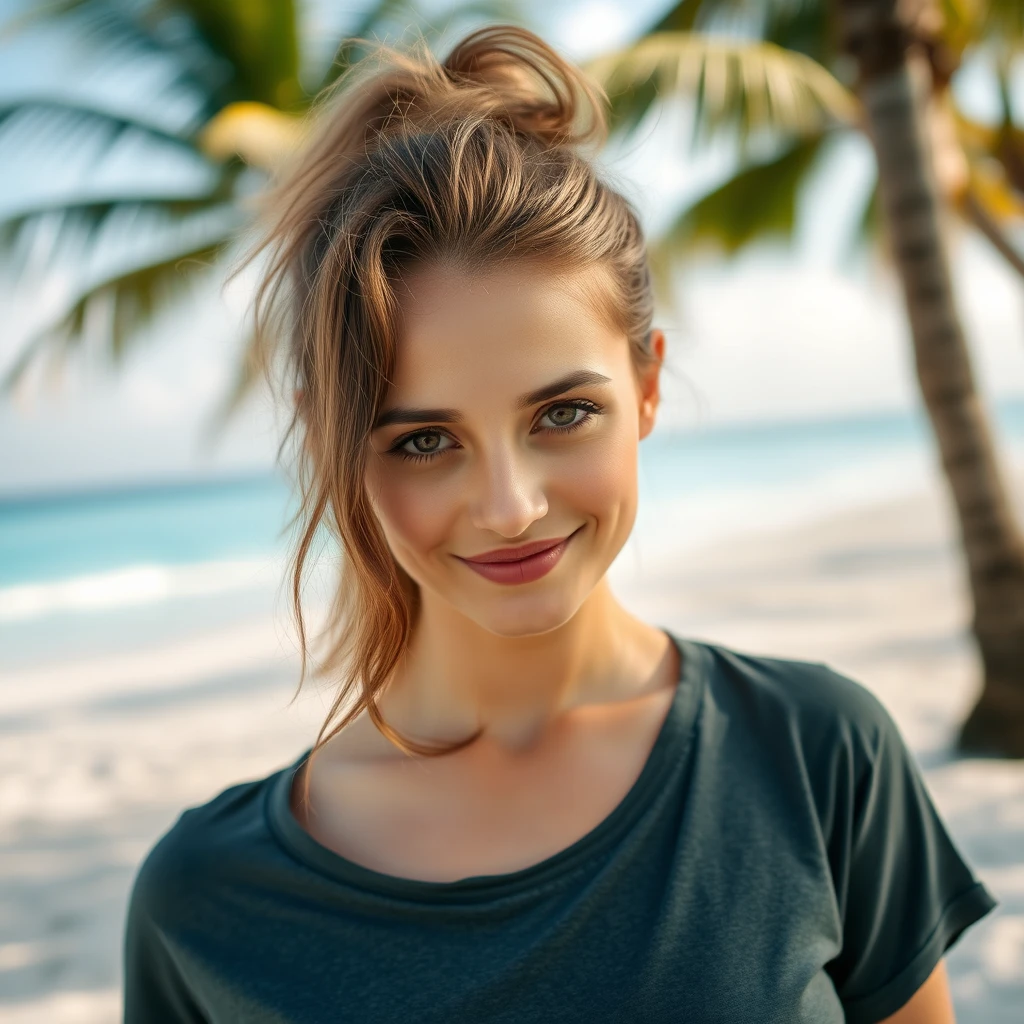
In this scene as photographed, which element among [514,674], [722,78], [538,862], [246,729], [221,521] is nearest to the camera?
[538,862]

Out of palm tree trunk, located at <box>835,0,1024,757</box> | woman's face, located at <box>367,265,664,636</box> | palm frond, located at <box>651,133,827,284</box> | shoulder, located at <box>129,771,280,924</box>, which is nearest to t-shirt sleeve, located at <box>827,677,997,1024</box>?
A: woman's face, located at <box>367,265,664,636</box>

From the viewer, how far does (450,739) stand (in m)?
1.45

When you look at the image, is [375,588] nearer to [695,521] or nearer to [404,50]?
[404,50]

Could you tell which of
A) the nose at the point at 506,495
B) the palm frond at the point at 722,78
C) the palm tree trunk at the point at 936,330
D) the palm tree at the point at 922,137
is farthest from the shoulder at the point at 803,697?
the palm frond at the point at 722,78

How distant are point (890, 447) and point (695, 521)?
23.8 metres

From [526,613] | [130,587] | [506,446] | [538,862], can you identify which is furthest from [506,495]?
[130,587]

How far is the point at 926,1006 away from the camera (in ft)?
4.33

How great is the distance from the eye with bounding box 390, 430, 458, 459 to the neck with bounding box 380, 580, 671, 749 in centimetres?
28

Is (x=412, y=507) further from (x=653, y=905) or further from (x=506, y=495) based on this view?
(x=653, y=905)

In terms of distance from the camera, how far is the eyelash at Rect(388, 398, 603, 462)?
1224 mm

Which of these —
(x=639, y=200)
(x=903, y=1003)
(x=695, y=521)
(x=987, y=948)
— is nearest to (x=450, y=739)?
(x=903, y=1003)

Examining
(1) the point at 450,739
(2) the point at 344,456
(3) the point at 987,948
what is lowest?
(3) the point at 987,948

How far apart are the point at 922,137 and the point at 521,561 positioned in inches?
152

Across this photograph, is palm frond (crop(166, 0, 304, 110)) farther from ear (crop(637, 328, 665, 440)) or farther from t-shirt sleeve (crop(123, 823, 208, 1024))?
t-shirt sleeve (crop(123, 823, 208, 1024))
